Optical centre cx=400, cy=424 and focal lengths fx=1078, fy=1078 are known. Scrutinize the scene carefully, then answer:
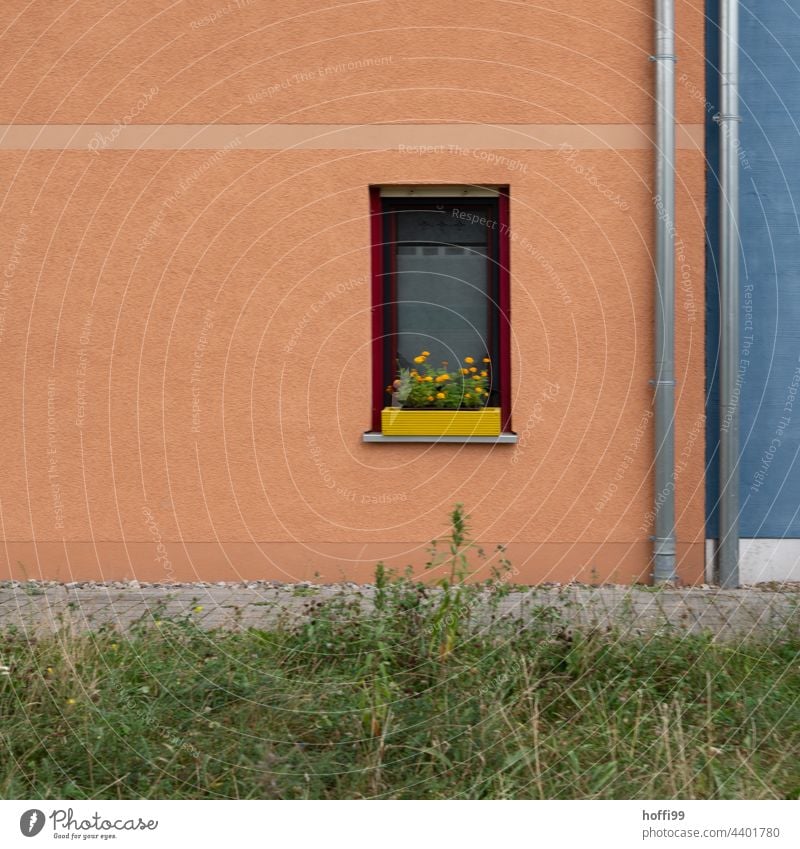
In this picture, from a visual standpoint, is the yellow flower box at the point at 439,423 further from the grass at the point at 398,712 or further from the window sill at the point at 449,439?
the grass at the point at 398,712

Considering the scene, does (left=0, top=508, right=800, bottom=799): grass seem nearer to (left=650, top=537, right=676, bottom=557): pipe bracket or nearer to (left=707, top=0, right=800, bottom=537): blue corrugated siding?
(left=650, top=537, right=676, bottom=557): pipe bracket

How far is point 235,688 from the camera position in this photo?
4762 millimetres

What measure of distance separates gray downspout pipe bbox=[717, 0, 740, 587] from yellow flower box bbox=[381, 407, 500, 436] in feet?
5.51

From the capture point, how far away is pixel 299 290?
8133 millimetres

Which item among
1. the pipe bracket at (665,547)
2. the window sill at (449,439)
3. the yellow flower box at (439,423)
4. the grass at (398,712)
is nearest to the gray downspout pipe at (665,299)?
the pipe bracket at (665,547)

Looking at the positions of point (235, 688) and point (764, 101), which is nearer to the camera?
point (235, 688)

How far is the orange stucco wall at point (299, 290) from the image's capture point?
799 cm

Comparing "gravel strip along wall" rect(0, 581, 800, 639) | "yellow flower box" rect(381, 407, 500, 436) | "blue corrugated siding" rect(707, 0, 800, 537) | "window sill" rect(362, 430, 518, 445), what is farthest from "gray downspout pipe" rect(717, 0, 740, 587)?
"yellow flower box" rect(381, 407, 500, 436)

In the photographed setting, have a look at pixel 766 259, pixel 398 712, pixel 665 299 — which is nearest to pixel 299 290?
pixel 665 299

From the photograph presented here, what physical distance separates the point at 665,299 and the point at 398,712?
4.48m

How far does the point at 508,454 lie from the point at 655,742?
4055 mm

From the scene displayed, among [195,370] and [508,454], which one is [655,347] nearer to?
[508,454]

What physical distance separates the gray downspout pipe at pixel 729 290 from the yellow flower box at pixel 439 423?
→ 1679 millimetres

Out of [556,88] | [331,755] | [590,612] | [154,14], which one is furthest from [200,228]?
[331,755]
